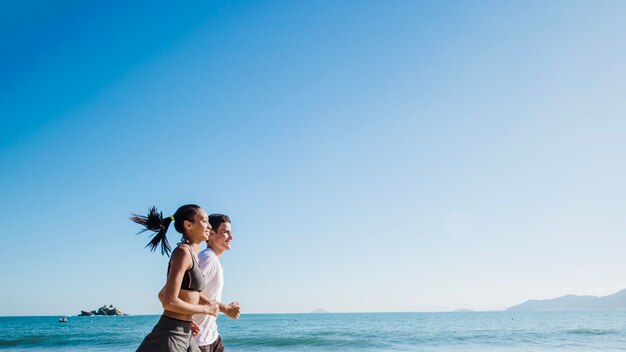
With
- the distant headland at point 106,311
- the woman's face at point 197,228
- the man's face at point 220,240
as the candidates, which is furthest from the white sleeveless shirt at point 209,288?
the distant headland at point 106,311

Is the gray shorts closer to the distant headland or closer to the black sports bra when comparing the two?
the black sports bra

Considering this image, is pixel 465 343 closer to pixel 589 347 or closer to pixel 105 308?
pixel 589 347

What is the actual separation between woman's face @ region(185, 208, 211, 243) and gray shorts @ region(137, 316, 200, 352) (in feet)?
1.73

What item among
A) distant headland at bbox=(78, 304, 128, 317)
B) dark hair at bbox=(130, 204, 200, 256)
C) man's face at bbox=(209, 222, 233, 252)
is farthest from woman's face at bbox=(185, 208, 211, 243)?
distant headland at bbox=(78, 304, 128, 317)

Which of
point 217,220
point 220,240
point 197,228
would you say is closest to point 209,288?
point 220,240

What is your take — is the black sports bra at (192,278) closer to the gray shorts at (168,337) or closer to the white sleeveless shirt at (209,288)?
the gray shorts at (168,337)

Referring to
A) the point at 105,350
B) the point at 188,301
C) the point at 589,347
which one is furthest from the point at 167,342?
the point at 589,347

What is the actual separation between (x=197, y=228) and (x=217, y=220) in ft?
2.79

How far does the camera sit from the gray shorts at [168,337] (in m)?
2.85

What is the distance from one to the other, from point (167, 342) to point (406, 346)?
63.7ft

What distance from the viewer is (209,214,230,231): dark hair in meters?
3.99

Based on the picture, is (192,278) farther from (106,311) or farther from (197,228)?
(106,311)

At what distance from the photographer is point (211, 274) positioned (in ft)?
12.2

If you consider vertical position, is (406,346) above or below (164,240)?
below
